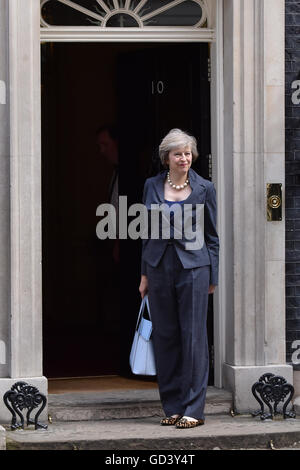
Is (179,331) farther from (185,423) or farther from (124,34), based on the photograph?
(124,34)

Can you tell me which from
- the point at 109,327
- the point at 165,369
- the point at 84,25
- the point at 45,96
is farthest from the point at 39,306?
the point at 45,96

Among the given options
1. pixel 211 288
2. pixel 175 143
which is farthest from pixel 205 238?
A: pixel 175 143

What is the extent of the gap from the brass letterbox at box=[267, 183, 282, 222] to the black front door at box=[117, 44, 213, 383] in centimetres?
58

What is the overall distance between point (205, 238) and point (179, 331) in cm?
68

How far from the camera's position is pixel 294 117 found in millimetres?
8914

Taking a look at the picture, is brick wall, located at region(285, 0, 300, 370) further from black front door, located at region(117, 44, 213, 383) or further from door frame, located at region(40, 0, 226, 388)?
black front door, located at region(117, 44, 213, 383)

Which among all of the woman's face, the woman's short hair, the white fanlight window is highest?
the white fanlight window

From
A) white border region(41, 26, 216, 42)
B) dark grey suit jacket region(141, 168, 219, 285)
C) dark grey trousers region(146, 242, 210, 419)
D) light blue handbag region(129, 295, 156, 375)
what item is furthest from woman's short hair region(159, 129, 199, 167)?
light blue handbag region(129, 295, 156, 375)

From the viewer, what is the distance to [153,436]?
7992 millimetres

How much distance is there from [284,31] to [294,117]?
64 centimetres

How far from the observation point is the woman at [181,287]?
8188mm

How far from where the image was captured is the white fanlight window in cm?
889

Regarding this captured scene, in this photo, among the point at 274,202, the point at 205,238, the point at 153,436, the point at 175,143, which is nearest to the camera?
the point at 153,436

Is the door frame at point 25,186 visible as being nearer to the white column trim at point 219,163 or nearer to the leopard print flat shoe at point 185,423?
the leopard print flat shoe at point 185,423
